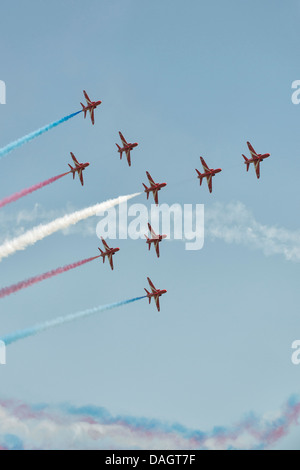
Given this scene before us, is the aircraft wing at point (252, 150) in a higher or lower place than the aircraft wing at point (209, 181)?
higher

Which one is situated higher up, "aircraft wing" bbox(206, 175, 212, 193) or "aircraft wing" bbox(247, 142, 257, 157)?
"aircraft wing" bbox(247, 142, 257, 157)

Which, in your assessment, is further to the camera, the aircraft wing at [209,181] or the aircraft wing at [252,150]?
the aircraft wing at [252,150]

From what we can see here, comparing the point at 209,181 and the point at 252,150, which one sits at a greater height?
the point at 252,150

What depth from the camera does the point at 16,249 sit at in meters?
166

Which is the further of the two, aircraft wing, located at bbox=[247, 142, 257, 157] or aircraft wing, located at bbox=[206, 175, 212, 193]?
aircraft wing, located at bbox=[247, 142, 257, 157]

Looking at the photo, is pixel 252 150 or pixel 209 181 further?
pixel 252 150
